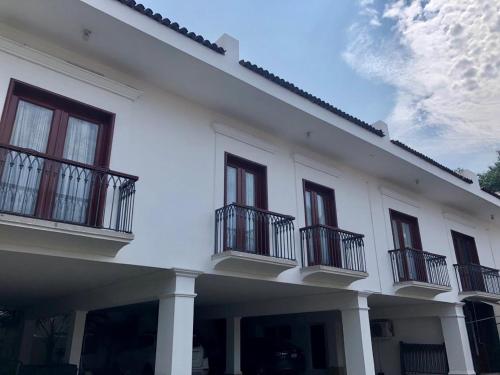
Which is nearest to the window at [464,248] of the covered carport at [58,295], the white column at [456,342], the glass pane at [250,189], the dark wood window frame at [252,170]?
the white column at [456,342]

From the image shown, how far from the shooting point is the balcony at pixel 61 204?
5018 millimetres

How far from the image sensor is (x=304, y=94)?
815 centimetres

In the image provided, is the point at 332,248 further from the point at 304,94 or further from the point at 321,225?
the point at 304,94

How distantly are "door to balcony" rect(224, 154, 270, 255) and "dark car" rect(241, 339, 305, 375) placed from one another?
431cm

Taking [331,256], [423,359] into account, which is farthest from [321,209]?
[423,359]

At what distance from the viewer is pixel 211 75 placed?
6.98m

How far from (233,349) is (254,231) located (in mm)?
4330

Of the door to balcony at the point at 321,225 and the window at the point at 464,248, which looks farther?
the window at the point at 464,248

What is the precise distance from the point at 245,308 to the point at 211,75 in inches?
234

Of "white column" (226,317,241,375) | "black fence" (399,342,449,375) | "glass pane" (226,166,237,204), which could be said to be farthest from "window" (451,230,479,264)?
"glass pane" (226,166,237,204)

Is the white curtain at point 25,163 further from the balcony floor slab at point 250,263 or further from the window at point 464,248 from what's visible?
the window at point 464,248

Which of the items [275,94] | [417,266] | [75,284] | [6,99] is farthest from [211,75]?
[417,266]

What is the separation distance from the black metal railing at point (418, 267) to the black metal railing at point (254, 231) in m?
3.64

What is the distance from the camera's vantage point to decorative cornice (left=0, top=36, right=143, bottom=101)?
5.68 meters
